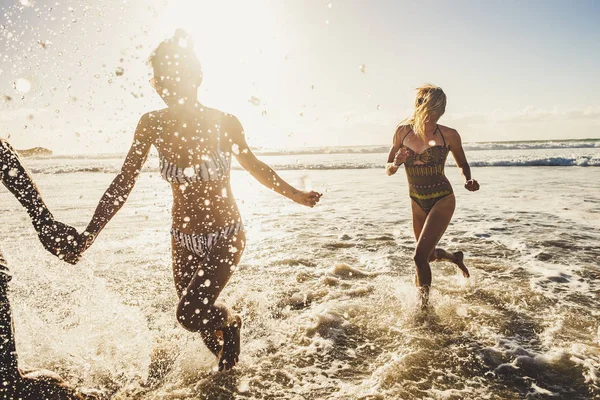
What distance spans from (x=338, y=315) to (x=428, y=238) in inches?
52.9

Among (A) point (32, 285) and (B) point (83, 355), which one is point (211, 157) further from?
(A) point (32, 285)

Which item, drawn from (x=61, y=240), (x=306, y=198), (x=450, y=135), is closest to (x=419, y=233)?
(x=450, y=135)

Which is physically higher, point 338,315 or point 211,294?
→ point 211,294

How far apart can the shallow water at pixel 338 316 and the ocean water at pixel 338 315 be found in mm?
17

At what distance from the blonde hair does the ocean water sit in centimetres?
212

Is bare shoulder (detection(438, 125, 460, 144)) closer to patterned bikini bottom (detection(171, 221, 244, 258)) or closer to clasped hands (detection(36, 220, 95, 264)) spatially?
patterned bikini bottom (detection(171, 221, 244, 258))

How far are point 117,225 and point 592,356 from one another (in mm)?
8730

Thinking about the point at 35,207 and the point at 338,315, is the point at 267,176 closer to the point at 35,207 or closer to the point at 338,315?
the point at 35,207

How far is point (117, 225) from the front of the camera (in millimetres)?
8891

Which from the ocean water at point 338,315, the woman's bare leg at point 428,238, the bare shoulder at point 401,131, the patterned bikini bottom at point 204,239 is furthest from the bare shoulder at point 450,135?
the patterned bikini bottom at point 204,239

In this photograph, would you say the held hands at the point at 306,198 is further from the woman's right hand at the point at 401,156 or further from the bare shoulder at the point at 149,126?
the woman's right hand at the point at 401,156

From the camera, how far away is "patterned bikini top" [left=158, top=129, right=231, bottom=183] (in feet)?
9.07

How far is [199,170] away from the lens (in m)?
2.77

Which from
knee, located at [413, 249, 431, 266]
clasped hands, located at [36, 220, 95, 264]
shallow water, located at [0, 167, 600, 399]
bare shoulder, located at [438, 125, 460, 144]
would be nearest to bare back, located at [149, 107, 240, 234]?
clasped hands, located at [36, 220, 95, 264]
